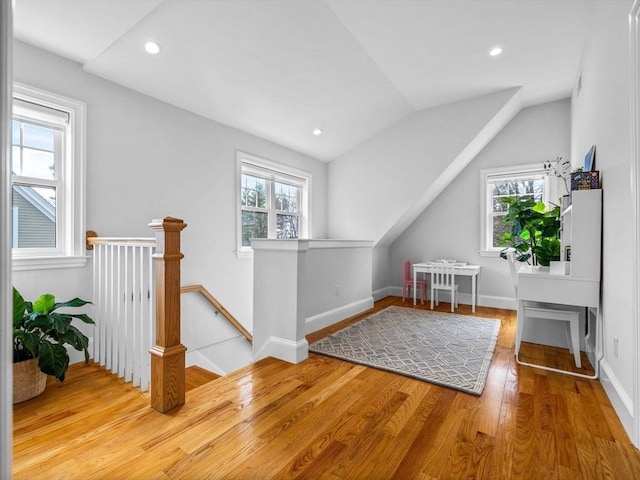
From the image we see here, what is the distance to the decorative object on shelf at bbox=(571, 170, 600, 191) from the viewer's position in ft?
7.55

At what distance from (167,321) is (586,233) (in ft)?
9.29

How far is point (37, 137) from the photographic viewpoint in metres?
2.57

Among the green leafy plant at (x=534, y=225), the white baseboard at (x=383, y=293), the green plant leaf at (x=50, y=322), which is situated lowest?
the white baseboard at (x=383, y=293)

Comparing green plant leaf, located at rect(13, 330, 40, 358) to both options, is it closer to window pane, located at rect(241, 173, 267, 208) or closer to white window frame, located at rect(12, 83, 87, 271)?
white window frame, located at rect(12, 83, 87, 271)

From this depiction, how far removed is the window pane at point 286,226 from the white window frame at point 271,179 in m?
0.10

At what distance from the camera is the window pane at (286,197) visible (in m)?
4.91

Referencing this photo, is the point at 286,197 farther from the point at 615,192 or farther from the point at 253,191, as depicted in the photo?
the point at 615,192

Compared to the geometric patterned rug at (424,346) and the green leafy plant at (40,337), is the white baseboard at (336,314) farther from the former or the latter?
→ the green leafy plant at (40,337)

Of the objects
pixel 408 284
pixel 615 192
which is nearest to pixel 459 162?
pixel 408 284

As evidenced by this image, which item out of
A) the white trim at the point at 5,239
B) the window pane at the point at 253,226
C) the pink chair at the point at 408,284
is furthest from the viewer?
the pink chair at the point at 408,284

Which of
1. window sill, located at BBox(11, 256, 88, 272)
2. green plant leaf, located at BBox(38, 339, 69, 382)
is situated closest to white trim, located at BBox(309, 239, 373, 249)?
window sill, located at BBox(11, 256, 88, 272)

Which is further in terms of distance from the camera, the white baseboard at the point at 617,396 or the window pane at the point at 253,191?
the window pane at the point at 253,191

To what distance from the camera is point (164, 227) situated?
74.4 inches

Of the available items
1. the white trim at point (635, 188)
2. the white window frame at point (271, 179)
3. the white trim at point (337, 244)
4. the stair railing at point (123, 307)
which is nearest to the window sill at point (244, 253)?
the white window frame at point (271, 179)
